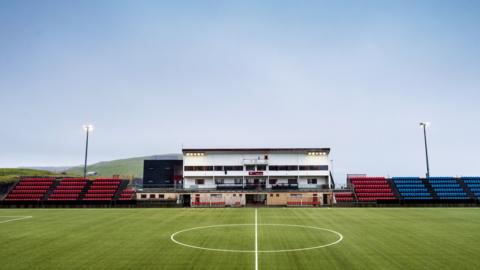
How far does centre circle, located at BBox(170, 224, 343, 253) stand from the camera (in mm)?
18328

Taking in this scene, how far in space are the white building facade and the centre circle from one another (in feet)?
109

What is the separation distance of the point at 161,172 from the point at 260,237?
57388 millimetres

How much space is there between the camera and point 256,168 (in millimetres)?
61125

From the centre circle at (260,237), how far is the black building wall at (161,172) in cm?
4950

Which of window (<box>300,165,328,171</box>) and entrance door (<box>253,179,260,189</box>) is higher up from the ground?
window (<box>300,165,328,171</box>)

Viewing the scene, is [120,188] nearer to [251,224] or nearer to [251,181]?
[251,181]

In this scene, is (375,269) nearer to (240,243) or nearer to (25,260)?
(240,243)

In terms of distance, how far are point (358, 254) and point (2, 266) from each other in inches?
657

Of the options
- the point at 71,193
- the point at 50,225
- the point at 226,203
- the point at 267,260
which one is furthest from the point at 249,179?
the point at 267,260

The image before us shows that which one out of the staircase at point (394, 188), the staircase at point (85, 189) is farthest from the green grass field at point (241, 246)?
the staircase at point (85, 189)

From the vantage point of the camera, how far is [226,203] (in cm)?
5428

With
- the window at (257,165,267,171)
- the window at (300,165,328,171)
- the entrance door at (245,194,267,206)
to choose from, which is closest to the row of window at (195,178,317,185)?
the window at (300,165,328,171)

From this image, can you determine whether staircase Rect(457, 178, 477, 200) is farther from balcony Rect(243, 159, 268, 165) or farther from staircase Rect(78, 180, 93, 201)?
staircase Rect(78, 180, 93, 201)

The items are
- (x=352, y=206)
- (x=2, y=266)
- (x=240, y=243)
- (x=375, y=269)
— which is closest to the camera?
(x=375, y=269)
